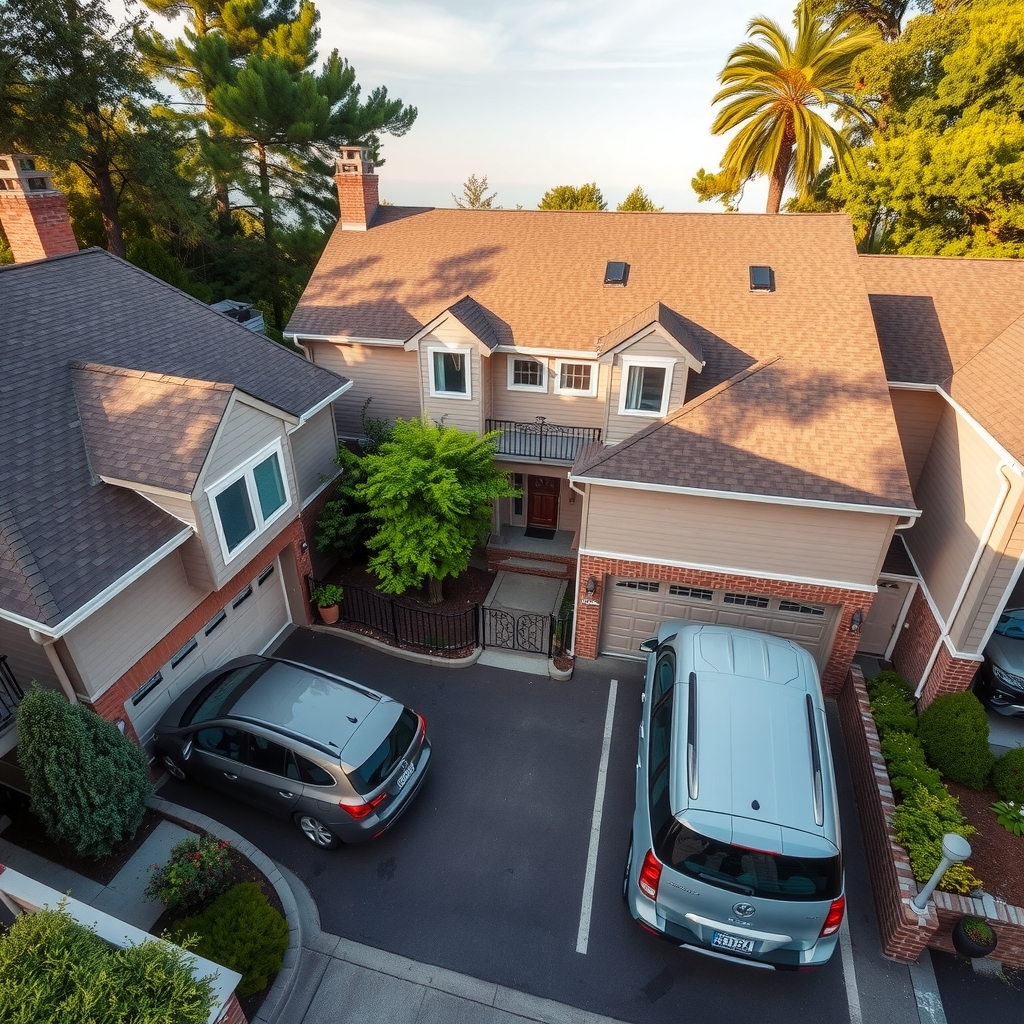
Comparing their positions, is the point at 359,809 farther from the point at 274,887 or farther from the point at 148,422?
the point at 148,422

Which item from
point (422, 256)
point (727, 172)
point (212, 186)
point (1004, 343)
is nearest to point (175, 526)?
point (422, 256)

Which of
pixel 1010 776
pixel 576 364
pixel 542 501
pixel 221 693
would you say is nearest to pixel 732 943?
pixel 1010 776

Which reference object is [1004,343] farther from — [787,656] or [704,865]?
[704,865]

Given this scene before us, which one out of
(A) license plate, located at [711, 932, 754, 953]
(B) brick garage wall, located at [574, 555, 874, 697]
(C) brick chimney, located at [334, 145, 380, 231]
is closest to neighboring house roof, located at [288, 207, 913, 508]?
(C) brick chimney, located at [334, 145, 380, 231]

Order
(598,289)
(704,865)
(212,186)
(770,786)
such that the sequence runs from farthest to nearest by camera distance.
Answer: (212,186), (598,289), (770,786), (704,865)

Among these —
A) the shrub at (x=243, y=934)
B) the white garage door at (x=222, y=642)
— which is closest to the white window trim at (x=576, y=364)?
the white garage door at (x=222, y=642)
